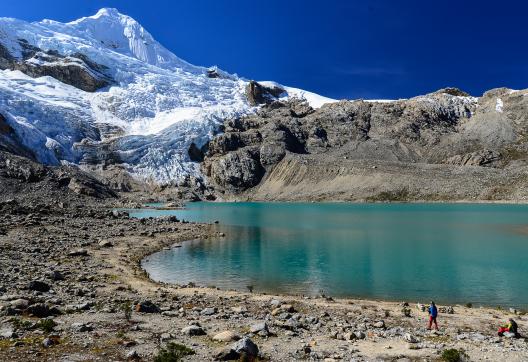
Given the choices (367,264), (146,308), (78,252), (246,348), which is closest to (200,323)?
(146,308)

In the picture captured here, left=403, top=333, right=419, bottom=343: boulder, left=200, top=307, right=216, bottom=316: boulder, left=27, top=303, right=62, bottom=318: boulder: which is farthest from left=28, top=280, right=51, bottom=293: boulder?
left=403, top=333, right=419, bottom=343: boulder

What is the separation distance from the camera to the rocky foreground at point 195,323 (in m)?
13.5

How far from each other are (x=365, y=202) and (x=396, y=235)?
3852 inches

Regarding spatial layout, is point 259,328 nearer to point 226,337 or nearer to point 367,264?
point 226,337

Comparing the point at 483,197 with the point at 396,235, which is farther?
the point at 483,197

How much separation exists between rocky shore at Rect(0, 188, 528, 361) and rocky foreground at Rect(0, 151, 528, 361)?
4 centimetres

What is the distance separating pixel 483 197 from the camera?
457 feet

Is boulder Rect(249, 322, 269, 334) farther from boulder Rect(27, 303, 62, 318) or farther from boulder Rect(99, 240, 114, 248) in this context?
boulder Rect(99, 240, 114, 248)

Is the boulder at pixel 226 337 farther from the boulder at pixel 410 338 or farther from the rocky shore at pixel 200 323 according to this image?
the boulder at pixel 410 338

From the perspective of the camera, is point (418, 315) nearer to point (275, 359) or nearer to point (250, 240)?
point (275, 359)

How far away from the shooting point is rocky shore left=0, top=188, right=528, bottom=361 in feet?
44.4

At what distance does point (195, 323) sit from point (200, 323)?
43 centimetres

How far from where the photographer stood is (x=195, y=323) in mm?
16984

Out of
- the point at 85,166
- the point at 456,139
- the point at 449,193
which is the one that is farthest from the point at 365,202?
the point at 85,166
